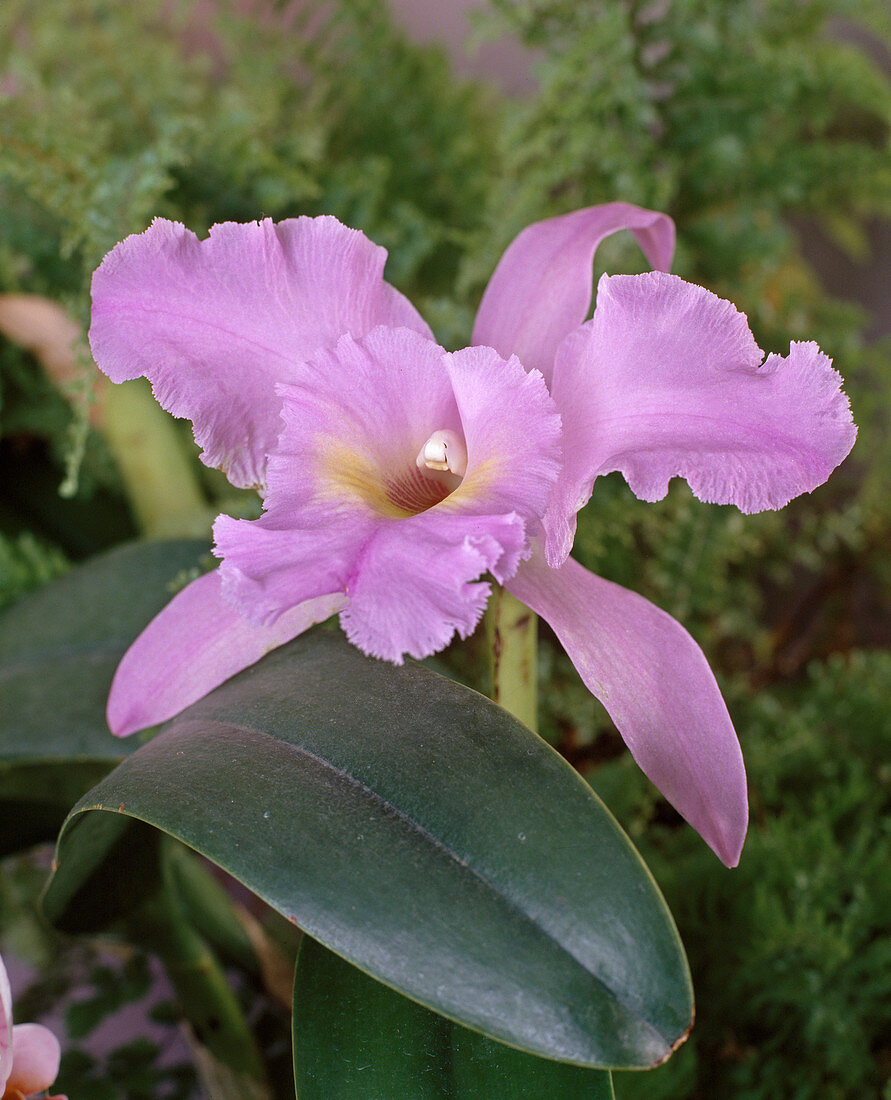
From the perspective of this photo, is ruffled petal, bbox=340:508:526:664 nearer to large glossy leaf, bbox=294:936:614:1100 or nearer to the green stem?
large glossy leaf, bbox=294:936:614:1100

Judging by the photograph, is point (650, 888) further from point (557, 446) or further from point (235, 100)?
point (235, 100)

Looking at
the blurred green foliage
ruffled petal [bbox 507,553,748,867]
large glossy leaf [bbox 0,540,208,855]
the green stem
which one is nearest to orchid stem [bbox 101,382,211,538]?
the blurred green foliage

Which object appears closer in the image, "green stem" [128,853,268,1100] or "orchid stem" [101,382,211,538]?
"green stem" [128,853,268,1100]

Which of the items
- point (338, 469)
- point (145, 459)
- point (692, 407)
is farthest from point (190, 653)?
point (145, 459)

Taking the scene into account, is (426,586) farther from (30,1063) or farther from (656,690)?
(30,1063)

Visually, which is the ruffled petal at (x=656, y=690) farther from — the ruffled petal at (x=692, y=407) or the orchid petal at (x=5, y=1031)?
the orchid petal at (x=5, y=1031)

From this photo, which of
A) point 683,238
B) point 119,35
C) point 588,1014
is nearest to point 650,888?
point 588,1014
